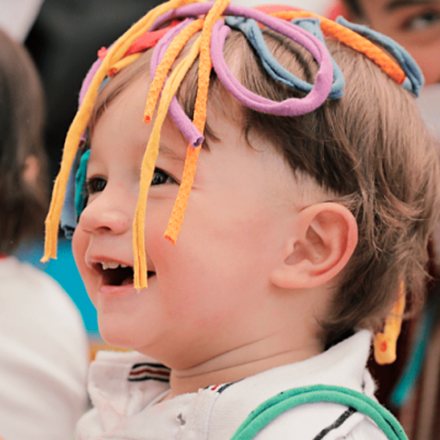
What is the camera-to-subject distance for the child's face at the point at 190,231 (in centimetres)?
54

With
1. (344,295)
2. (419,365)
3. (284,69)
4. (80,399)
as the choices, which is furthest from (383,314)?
(80,399)

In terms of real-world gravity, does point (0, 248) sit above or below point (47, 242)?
below

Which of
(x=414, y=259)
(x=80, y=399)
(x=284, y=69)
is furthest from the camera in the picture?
(x=80, y=399)

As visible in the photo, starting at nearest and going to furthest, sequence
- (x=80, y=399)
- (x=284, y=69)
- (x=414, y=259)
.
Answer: (x=284, y=69) < (x=414, y=259) < (x=80, y=399)

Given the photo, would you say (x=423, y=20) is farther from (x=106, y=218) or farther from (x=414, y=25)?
(x=106, y=218)

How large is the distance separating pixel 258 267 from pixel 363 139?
17 cm

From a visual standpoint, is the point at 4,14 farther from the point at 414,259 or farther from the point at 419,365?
the point at 419,365

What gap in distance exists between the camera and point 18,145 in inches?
30.4

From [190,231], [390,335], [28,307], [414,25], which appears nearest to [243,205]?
[190,231]

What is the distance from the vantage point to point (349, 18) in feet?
2.96

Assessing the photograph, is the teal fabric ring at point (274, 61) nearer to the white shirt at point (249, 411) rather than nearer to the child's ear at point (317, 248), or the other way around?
the child's ear at point (317, 248)

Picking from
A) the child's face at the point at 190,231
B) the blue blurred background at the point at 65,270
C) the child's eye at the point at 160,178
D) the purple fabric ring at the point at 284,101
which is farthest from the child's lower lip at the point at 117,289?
the blue blurred background at the point at 65,270

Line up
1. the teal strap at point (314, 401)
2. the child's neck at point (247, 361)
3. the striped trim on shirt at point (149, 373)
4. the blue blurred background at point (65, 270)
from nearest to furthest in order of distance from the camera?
the teal strap at point (314, 401), the child's neck at point (247, 361), the striped trim on shirt at point (149, 373), the blue blurred background at point (65, 270)

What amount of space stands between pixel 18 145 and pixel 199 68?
0.35 m
